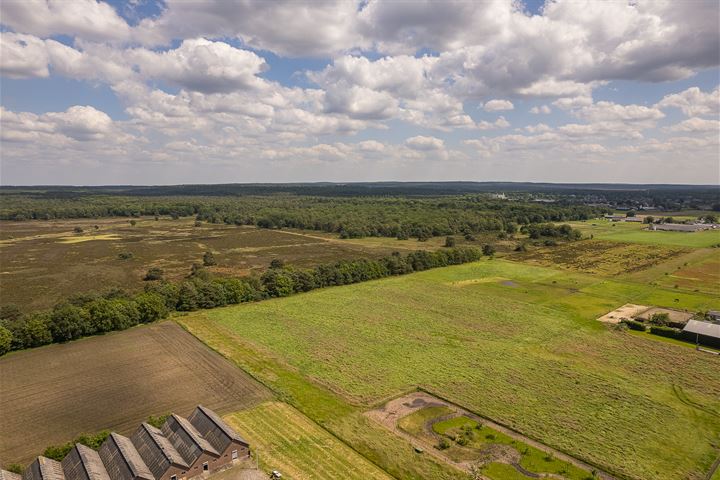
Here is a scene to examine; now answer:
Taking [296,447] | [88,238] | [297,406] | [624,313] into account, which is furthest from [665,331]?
[88,238]

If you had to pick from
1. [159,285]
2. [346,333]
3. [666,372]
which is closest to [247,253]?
[159,285]

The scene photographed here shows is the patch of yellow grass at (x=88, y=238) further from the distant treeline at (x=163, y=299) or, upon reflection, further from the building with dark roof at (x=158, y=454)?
the building with dark roof at (x=158, y=454)

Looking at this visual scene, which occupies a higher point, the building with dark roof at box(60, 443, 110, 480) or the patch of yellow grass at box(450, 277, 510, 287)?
the building with dark roof at box(60, 443, 110, 480)

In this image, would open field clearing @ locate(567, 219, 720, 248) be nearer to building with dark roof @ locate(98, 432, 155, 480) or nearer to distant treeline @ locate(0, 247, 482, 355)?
distant treeline @ locate(0, 247, 482, 355)

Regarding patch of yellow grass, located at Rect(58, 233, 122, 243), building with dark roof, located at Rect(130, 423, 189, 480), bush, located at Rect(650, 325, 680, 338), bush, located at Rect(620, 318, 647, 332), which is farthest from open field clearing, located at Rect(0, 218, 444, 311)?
bush, located at Rect(650, 325, 680, 338)

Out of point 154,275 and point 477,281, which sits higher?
point 154,275

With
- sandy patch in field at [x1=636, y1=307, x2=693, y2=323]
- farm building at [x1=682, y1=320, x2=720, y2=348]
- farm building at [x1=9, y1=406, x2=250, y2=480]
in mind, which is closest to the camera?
farm building at [x1=9, y1=406, x2=250, y2=480]

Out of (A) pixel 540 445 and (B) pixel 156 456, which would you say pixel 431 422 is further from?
(B) pixel 156 456
